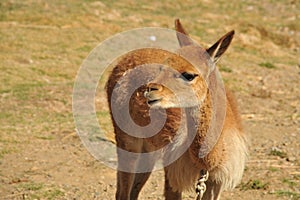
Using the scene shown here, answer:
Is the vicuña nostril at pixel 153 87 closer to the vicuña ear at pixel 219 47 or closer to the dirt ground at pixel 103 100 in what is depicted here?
the vicuña ear at pixel 219 47

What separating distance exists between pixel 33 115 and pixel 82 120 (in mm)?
813

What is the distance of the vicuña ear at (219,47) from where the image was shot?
551 cm

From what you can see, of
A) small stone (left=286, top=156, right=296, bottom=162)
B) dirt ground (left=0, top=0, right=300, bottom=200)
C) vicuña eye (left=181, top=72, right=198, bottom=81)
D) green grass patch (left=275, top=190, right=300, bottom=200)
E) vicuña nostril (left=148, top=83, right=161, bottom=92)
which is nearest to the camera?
vicuña nostril (left=148, top=83, right=161, bottom=92)

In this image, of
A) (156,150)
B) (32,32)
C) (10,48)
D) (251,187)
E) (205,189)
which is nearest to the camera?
(205,189)

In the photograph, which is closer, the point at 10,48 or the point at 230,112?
the point at 230,112

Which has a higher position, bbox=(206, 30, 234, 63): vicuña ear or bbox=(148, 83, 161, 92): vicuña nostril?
bbox=(206, 30, 234, 63): vicuña ear

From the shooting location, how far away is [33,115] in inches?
411

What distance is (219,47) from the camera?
18.3ft

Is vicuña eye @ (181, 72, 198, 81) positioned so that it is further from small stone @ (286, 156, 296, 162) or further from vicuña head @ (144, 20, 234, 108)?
small stone @ (286, 156, 296, 162)

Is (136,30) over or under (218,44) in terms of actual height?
under

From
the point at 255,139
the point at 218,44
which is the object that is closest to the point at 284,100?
A: the point at 255,139

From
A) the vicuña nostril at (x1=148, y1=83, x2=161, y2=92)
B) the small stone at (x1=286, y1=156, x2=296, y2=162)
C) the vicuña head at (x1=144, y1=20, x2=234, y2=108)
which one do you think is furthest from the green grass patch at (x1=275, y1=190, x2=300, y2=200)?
the vicuña nostril at (x1=148, y1=83, x2=161, y2=92)

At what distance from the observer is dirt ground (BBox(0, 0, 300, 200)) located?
792 centimetres

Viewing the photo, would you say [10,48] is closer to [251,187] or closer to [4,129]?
[4,129]
